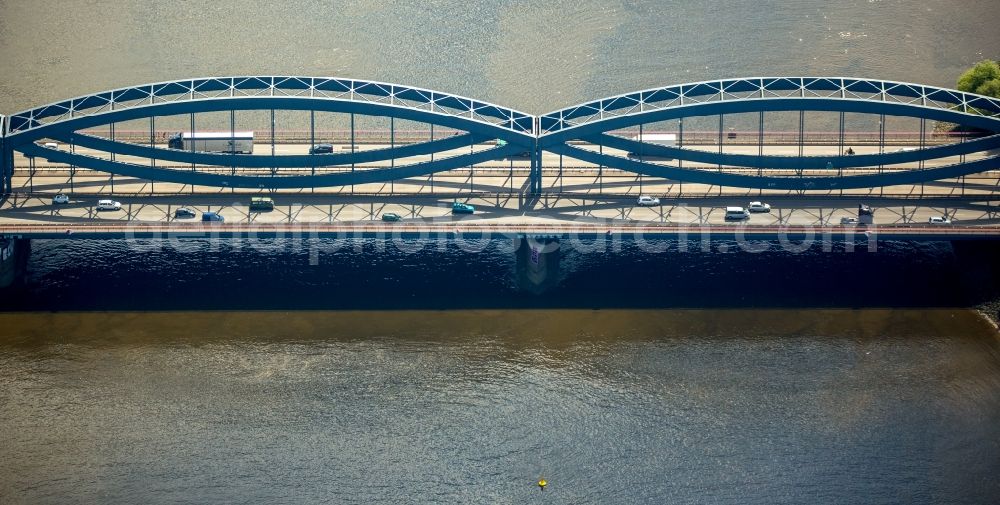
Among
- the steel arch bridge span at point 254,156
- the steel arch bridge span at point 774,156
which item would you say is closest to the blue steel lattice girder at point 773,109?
the steel arch bridge span at point 774,156

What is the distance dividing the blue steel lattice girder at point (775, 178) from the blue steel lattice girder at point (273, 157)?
738 centimetres

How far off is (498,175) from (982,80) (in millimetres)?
40724

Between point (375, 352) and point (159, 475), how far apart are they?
16107 millimetres

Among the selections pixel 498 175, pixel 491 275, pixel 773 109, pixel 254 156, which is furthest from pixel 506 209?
pixel 773 109

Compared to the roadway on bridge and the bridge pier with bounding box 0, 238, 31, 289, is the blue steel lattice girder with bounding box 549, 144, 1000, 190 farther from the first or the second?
the bridge pier with bounding box 0, 238, 31, 289

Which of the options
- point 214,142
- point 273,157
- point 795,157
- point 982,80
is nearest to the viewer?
point 273,157

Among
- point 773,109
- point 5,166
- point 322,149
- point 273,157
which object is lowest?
point 5,166

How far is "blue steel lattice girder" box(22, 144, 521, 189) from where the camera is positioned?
97.4 meters

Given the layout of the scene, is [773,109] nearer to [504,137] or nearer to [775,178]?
[775,178]

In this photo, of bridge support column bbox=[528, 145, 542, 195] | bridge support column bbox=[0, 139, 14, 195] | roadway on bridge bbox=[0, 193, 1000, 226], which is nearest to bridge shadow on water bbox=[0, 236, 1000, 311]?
roadway on bridge bbox=[0, 193, 1000, 226]

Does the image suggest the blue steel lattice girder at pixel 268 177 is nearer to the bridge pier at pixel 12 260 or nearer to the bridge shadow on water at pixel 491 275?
the bridge shadow on water at pixel 491 275

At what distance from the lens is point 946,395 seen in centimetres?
7612

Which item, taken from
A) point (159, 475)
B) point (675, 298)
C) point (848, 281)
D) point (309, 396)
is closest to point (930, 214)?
point (848, 281)

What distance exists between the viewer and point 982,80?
11644 centimetres
